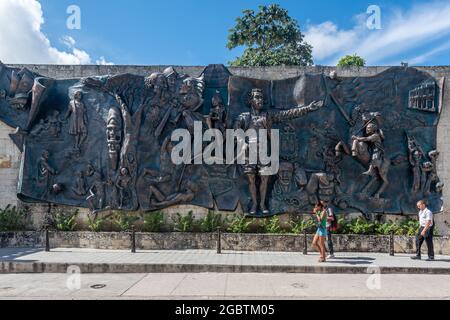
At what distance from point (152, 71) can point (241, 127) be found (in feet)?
13.1

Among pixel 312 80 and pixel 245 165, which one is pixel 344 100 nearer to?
pixel 312 80

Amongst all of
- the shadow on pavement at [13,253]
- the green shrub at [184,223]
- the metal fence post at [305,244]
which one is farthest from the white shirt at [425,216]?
the shadow on pavement at [13,253]

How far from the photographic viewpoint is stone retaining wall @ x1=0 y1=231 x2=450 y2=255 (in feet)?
39.8

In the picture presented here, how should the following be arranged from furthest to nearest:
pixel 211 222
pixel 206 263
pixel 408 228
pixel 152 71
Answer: pixel 152 71
pixel 211 222
pixel 408 228
pixel 206 263

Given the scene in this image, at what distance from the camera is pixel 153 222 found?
12625 mm

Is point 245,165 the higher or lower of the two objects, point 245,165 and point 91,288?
the higher

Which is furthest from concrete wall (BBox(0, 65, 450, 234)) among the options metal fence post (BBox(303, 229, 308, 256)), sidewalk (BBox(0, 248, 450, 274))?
metal fence post (BBox(303, 229, 308, 256))

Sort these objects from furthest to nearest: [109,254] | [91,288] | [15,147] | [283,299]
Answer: [15,147] < [109,254] < [91,288] < [283,299]

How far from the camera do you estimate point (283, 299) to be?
705cm

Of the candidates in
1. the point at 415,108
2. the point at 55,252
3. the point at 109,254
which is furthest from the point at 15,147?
the point at 415,108

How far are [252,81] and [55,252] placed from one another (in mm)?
8783

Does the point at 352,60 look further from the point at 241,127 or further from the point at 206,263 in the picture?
the point at 206,263

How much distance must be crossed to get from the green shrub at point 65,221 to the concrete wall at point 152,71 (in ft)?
1.10

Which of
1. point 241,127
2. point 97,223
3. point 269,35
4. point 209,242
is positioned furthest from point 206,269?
point 269,35
